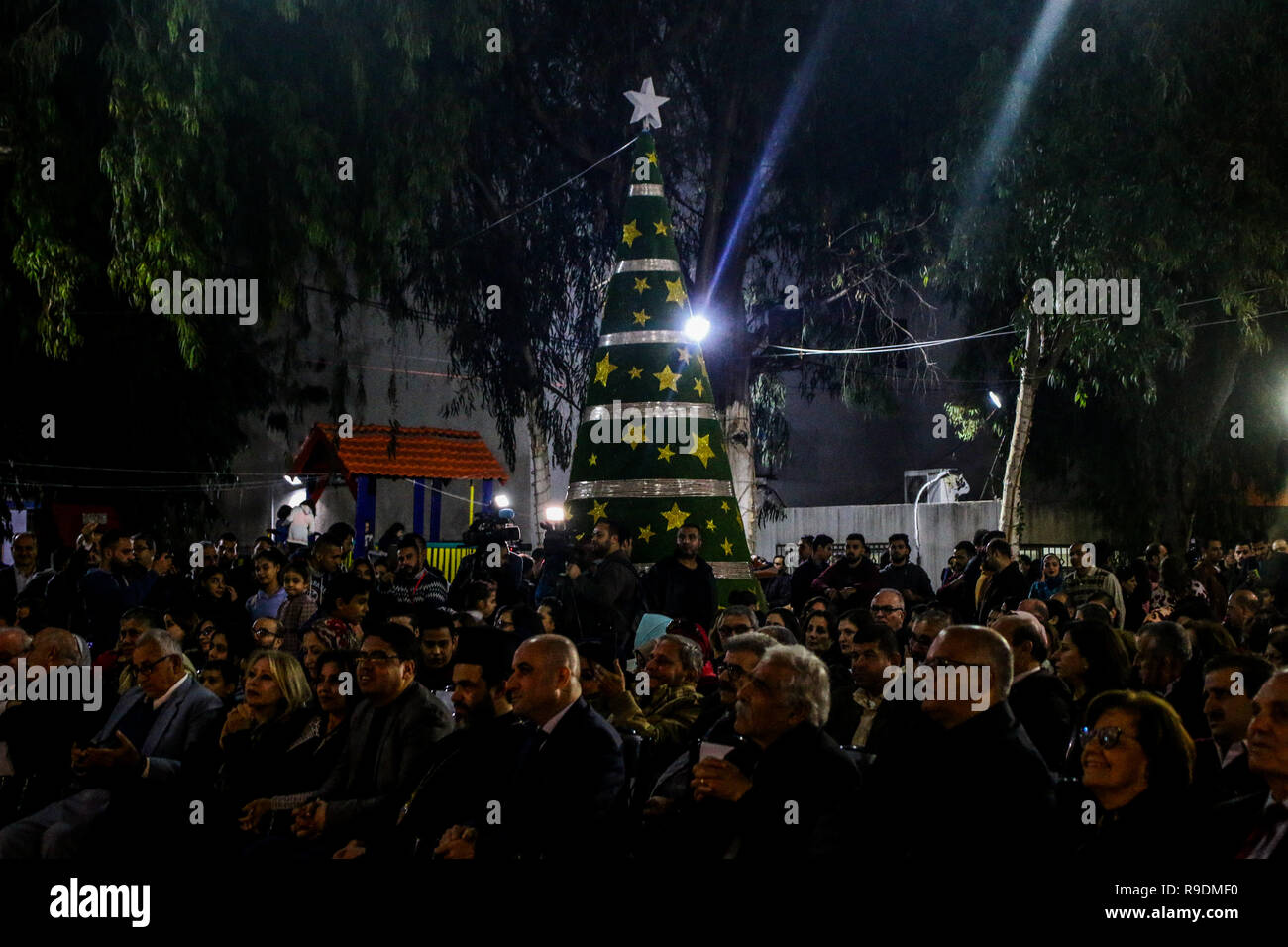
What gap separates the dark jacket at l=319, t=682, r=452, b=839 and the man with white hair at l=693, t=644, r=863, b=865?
1605 mm

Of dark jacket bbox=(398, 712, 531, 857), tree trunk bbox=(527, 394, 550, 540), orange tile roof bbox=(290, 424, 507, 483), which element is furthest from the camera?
tree trunk bbox=(527, 394, 550, 540)

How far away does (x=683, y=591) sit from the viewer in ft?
34.0

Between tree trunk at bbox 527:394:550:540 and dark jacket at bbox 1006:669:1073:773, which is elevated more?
tree trunk at bbox 527:394:550:540

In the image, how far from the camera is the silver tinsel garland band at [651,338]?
1139 cm

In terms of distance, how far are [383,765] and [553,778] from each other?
3.83 ft

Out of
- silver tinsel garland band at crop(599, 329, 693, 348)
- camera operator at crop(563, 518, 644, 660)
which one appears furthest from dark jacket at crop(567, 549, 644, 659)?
silver tinsel garland band at crop(599, 329, 693, 348)

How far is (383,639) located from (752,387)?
16915 mm

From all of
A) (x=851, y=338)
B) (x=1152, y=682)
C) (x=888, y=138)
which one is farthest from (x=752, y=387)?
(x=1152, y=682)

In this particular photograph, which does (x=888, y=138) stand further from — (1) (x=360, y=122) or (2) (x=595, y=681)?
(2) (x=595, y=681)

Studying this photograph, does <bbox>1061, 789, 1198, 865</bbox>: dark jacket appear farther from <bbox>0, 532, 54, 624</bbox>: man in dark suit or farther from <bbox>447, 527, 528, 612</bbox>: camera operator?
<bbox>0, 532, 54, 624</bbox>: man in dark suit

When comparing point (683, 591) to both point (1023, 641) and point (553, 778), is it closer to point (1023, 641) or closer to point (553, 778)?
point (1023, 641)

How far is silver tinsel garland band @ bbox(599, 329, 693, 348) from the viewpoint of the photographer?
37.4ft

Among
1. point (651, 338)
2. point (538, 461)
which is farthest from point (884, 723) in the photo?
point (538, 461)

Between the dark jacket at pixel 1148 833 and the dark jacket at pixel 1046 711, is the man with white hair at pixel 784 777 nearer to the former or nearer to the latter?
the dark jacket at pixel 1148 833
